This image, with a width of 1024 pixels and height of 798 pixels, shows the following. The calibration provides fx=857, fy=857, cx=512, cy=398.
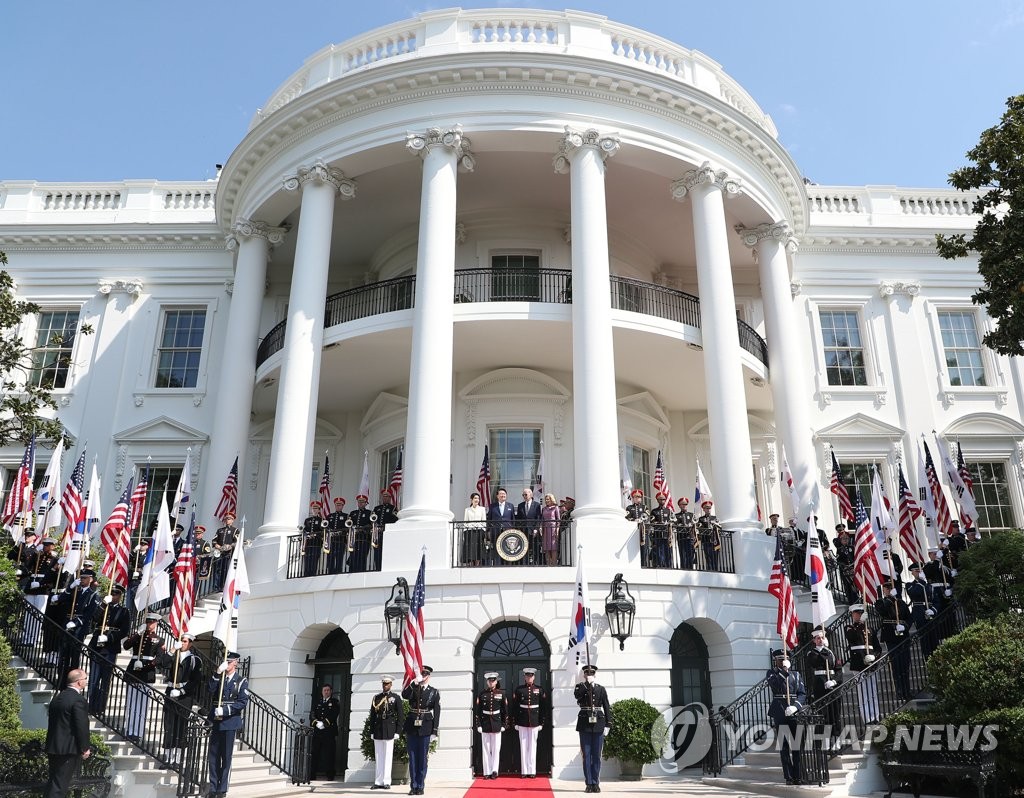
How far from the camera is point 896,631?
13992 millimetres

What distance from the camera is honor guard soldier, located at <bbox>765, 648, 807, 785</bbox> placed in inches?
446

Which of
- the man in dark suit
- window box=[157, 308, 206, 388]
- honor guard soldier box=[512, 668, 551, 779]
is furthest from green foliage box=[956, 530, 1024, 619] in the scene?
window box=[157, 308, 206, 388]

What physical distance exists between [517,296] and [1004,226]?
9.77 metres

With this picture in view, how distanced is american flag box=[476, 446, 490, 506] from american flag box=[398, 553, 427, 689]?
14.4 feet

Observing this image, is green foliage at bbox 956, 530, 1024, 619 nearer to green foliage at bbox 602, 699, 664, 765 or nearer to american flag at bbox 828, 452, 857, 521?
american flag at bbox 828, 452, 857, 521

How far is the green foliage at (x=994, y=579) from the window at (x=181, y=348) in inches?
753

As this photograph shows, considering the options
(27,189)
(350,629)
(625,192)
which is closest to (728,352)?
(625,192)

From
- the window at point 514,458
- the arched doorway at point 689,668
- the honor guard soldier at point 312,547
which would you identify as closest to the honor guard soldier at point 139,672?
the honor guard soldier at point 312,547

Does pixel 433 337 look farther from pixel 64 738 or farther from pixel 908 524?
pixel 908 524

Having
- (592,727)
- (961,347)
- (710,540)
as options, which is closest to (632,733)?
(592,727)

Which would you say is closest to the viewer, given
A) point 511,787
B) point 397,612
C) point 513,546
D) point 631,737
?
point 511,787

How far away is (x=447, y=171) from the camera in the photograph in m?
18.1

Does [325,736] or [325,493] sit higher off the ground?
[325,493]

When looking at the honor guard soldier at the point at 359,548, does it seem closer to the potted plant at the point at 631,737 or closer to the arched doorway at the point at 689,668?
the potted plant at the point at 631,737
